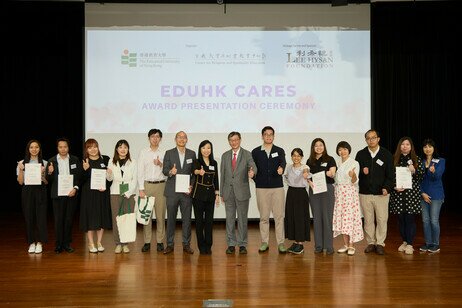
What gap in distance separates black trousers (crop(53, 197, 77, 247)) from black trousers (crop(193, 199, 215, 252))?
56.9 inches

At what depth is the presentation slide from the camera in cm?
809

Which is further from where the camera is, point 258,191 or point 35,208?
point 258,191

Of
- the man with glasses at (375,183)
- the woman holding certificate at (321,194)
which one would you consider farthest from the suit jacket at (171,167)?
the man with glasses at (375,183)

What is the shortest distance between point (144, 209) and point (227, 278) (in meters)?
1.55

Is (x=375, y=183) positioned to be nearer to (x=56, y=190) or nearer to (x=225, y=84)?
(x=225, y=84)

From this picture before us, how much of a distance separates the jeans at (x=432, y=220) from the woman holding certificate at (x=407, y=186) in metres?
0.17

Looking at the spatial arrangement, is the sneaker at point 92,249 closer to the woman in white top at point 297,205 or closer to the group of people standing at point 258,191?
the group of people standing at point 258,191

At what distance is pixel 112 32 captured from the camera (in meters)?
8.13

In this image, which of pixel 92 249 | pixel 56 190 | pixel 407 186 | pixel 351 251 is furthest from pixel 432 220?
pixel 56 190

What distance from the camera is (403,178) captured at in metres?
5.73

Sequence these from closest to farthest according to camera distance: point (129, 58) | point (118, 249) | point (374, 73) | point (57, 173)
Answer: point (57, 173) < point (118, 249) < point (129, 58) < point (374, 73)

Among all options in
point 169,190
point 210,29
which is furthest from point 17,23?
point 169,190

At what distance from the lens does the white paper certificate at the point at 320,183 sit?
5.75m

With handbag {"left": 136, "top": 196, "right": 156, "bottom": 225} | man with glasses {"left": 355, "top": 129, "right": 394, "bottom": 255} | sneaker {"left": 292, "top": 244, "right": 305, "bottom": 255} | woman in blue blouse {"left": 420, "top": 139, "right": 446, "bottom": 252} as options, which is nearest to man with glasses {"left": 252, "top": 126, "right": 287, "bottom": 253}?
sneaker {"left": 292, "top": 244, "right": 305, "bottom": 255}
